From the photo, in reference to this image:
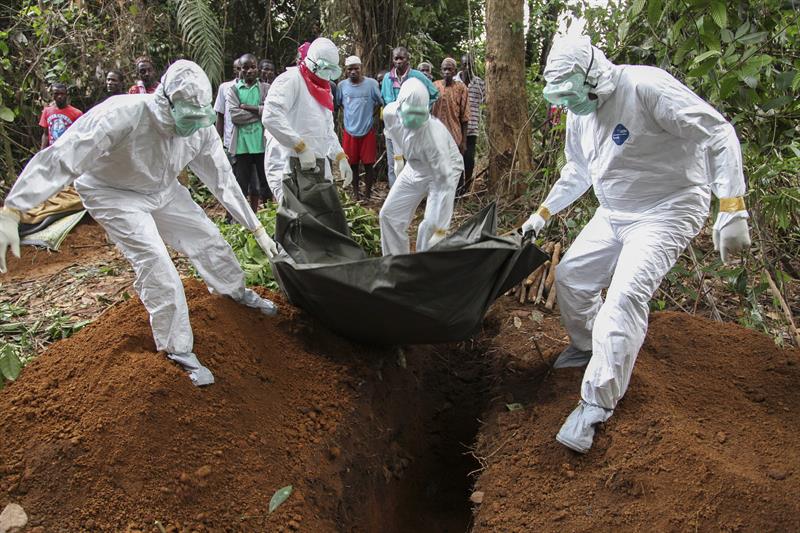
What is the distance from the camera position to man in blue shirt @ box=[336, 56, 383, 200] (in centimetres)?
678

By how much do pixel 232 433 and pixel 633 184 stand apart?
219cm

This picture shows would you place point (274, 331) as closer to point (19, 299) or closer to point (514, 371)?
point (514, 371)

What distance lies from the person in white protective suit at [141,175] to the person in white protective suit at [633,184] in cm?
172

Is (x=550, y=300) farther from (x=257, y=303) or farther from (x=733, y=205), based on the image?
(x=257, y=303)

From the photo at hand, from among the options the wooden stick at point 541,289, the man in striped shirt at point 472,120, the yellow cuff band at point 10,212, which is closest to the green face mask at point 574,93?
the wooden stick at point 541,289

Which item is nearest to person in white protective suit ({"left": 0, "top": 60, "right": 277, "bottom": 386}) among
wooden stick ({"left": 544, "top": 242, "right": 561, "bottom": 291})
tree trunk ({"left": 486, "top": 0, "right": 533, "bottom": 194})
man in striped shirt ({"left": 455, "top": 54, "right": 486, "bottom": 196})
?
wooden stick ({"left": 544, "top": 242, "right": 561, "bottom": 291})

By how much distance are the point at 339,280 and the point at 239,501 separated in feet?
3.62

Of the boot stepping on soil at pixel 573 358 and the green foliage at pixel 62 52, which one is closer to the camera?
the boot stepping on soil at pixel 573 358

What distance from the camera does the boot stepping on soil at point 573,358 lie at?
3439mm

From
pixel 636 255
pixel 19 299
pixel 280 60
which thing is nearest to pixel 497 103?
pixel 636 255

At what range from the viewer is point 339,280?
10.3ft

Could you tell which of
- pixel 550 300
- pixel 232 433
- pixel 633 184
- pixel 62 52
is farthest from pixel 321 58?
pixel 62 52

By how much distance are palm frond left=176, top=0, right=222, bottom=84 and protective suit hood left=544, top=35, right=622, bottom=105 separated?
6357mm

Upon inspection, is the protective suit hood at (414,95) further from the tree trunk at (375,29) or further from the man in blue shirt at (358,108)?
the tree trunk at (375,29)
